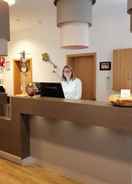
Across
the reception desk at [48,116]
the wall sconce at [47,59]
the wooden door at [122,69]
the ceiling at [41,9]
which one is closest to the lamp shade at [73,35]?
the reception desk at [48,116]

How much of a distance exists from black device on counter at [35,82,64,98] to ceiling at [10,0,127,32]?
1.72 meters

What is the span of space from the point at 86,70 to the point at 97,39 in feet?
3.11

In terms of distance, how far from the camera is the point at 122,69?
196 inches

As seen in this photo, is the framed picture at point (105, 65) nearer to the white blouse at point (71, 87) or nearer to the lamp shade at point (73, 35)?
the white blouse at point (71, 87)

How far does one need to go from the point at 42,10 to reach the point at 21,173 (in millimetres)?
3366

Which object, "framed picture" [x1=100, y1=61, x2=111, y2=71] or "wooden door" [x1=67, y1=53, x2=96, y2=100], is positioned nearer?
"framed picture" [x1=100, y1=61, x2=111, y2=71]

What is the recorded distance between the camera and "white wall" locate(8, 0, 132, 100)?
16.8ft

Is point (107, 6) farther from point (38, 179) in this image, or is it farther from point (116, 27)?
point (38, 179)

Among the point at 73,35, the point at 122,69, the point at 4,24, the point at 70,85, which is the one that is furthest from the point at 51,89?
the point at 73,35

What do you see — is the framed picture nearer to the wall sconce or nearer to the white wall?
the white wall

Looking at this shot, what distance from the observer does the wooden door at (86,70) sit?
605 cm

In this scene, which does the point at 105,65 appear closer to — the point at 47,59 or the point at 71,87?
the point at 71,87

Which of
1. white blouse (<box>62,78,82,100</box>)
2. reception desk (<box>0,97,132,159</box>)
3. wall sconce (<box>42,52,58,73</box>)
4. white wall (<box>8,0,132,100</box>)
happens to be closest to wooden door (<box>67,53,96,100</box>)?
white wall (<box>8,0,132,100</box>)

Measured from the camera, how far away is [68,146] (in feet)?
10.5
